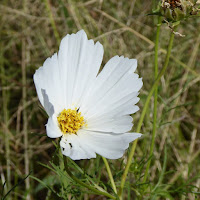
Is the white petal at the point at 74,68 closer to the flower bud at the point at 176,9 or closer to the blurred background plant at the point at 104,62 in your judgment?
the flower bud at the point at 176,9

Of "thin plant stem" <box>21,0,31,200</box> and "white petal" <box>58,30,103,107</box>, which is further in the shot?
"thin plant stem" <box>21,0,31,200</box>

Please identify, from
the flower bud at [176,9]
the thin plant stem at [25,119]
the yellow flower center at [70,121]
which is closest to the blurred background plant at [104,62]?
the thin plant stem at [25,119]

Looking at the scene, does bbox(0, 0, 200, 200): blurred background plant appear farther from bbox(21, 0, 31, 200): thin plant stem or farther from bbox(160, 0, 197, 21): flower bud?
bbox(160, 0, 197, 21): flower bud

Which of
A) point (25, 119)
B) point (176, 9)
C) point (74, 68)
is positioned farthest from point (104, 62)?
point (176, 9)

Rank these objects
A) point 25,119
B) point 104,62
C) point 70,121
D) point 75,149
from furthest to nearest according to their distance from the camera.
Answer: point 104,62 < point 25,119 < point 70,121 < point 75,149

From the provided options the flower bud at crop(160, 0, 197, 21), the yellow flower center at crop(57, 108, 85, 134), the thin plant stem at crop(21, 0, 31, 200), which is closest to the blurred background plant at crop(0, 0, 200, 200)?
the thin plant stem at crop(21, 0, 31, 200)

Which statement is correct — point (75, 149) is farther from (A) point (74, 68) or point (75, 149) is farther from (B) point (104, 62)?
(B) point (104, 62)

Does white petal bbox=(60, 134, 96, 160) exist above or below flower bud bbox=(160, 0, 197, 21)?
below
